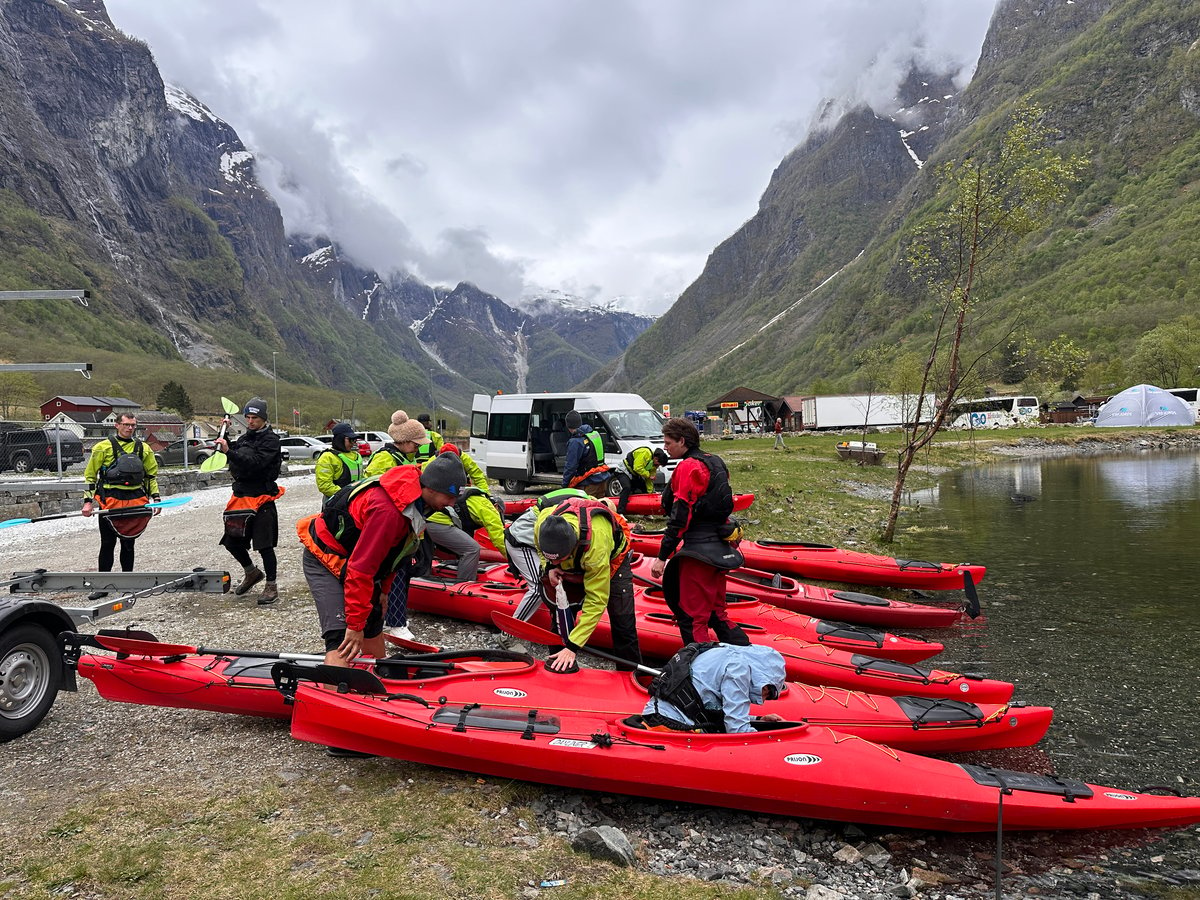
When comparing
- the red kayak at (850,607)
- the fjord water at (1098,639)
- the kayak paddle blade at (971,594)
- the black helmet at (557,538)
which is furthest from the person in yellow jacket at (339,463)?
the kayak paddle blade at (971,594)

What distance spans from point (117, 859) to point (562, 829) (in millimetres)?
2283

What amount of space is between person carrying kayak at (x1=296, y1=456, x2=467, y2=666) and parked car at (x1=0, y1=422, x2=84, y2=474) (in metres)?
20.2

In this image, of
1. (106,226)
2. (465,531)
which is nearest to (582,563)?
(465,531)

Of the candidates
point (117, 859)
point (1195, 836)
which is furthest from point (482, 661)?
point (1195, 836)

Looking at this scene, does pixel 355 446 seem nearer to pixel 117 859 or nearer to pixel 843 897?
pixel 117 859

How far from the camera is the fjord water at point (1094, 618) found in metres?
5.55

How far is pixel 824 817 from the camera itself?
4148 millimetres

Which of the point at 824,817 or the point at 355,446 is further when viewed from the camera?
the point at 355,446

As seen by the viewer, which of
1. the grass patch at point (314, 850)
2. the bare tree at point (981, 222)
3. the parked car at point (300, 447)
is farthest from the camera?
the parked car at point (300, 447)

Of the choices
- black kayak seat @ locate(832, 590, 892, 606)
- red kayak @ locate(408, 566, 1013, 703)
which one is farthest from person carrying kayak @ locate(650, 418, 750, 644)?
black kayak seat @ locate(832, 590, 892, 606)

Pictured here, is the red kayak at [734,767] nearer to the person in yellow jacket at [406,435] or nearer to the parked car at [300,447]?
the person in yellow jacket at [406,435]

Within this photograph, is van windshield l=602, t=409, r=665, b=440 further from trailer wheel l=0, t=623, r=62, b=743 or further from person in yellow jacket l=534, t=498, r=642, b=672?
trailer wheel l=0, t=623, r=62, b=743

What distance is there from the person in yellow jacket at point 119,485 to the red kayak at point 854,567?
755cm

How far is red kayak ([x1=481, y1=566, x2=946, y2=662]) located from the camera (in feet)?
21.8
